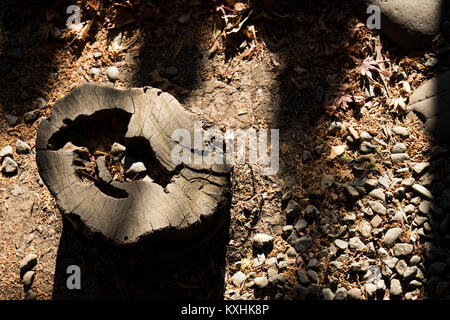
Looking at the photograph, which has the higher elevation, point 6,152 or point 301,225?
point 6,152

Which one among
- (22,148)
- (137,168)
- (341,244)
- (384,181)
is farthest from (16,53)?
(384,181)

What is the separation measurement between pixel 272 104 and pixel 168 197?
1305 millimetres

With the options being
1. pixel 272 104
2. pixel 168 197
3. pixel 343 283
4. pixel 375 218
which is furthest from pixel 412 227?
pixel 168 197

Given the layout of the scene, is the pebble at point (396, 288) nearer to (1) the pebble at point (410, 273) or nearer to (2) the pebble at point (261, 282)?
(1) the pebble at point (410, 273)

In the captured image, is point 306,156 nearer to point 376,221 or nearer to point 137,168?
point 376,221

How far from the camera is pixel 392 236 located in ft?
9.85

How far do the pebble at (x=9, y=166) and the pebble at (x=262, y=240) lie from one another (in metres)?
2.00

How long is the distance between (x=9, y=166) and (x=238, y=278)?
2.03 metres

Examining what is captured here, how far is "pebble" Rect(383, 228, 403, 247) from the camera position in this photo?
9.84 ft

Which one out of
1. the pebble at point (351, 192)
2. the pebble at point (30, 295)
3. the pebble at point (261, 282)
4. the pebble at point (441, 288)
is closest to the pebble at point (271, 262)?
the pebble at point (261, 282)
